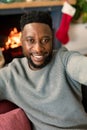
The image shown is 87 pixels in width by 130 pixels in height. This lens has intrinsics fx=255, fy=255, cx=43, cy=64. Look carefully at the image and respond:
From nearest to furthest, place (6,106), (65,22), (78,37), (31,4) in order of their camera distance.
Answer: (6,106), (31,4), (65,22), (78,37)

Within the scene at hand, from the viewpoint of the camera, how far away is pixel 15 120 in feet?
3.81

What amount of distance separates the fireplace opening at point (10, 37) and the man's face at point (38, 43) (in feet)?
5.54

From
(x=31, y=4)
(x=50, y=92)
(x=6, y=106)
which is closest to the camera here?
(x=50, y=92)

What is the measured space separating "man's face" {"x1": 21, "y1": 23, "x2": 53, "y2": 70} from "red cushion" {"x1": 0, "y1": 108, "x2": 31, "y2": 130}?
0.23 meters

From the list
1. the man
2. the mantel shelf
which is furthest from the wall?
the man

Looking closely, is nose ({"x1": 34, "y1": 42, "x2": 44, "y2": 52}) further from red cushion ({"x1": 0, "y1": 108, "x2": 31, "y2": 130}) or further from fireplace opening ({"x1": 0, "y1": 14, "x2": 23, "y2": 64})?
fireplace opening ({"x1": 0, "y1": 14, "x2": 23, "y2": 64})

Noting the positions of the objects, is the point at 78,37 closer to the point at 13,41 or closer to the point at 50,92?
the point at 13,41

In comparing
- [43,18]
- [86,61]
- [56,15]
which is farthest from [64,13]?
[86,61]

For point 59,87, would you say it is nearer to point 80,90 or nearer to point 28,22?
point 80,90

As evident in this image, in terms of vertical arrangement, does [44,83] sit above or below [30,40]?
below

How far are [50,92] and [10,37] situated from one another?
6.40 feet

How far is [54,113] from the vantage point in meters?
1.12

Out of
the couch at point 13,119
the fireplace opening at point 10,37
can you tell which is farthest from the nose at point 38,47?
the fireplace opening at point 10,37

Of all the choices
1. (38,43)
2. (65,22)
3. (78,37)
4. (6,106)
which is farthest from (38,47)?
(78,37)
